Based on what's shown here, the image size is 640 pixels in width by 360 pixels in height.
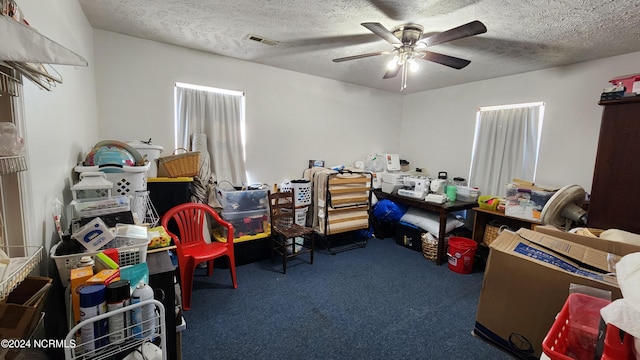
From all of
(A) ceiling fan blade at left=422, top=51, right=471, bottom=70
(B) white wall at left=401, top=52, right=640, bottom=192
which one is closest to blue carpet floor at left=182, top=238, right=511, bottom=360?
(B) white wall at left=401, top=52, right=640, bottom=192

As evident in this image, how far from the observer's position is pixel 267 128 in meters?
3.58

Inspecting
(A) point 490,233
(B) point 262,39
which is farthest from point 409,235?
(B) point 262,39

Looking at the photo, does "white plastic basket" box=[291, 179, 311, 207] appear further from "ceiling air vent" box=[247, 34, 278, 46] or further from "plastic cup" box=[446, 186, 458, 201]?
"plastic cup" box=[446, 186, 458, 201]

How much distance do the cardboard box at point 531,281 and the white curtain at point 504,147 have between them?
73.3 inches

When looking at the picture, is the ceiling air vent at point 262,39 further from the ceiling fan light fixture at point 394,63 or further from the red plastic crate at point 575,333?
the red plastic crate at point 575,333

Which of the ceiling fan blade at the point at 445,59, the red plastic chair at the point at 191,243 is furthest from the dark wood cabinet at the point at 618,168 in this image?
the red plastic chair at the point at 191,243

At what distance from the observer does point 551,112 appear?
315 centimetres

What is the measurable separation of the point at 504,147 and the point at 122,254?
4155 millimetres

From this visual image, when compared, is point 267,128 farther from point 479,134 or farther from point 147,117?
point 479,134

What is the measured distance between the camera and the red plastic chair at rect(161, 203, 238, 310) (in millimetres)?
2289

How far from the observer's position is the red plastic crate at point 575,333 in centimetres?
101

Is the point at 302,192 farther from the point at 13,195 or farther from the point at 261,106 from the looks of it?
the point at 13,195

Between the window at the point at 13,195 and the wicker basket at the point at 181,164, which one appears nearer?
the window at the point at 13,195

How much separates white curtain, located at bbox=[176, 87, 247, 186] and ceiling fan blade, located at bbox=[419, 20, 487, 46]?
2.26 m
